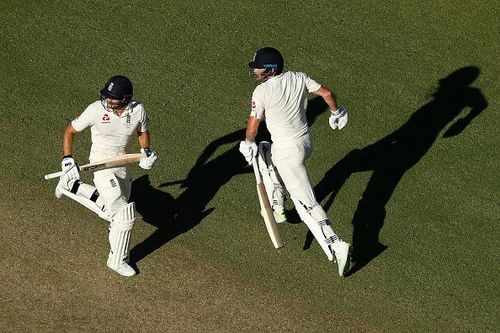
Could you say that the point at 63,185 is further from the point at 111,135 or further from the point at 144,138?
the point at 144,138

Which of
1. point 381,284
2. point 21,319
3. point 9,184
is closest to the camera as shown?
point 21,319

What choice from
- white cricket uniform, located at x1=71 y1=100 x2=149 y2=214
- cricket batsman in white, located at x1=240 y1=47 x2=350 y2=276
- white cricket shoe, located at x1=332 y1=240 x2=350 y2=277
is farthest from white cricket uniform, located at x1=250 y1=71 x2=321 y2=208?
white cricket uniform, located at x1=71 y1=100 x2=149 y2=214

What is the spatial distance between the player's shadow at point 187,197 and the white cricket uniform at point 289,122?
1698mm

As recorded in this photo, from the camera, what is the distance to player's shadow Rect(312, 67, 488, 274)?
14461 millimetres

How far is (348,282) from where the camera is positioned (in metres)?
13.8

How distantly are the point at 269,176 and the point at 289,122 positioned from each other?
3.65 ft

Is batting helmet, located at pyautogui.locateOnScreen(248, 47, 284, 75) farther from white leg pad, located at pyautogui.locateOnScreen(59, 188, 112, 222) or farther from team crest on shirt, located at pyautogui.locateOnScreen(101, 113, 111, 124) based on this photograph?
white leg pad, located at pyautogui.locateOnScreen(59, 188, 112, 222)

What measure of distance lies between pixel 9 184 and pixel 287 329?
198 inches

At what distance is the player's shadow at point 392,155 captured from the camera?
1446 cm

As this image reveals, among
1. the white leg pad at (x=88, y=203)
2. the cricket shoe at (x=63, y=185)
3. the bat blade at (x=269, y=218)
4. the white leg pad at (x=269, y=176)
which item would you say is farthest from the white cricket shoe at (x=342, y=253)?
the cricket shoe at (x=63, y=185)

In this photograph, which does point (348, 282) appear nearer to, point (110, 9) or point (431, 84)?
point (431, 84)

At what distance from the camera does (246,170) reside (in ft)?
50.0

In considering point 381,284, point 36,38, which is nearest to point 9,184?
point 36,38

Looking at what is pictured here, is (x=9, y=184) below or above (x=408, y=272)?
above
